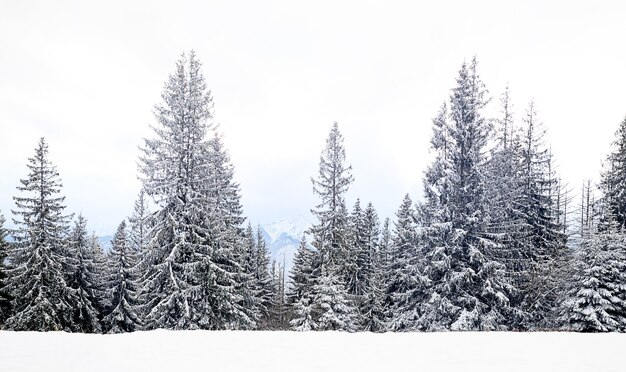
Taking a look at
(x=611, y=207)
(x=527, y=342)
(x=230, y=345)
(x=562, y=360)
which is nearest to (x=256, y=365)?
→ (x=230, y=345)

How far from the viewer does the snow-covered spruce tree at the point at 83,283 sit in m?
25.9

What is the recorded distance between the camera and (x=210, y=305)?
1792 cm

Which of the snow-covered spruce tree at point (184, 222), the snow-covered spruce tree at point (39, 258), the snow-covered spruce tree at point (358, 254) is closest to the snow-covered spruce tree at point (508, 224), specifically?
the snow-covered spruce tree at point (358, 254)

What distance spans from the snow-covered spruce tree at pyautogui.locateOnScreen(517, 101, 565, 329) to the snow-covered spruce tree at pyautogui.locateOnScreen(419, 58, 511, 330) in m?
2.50

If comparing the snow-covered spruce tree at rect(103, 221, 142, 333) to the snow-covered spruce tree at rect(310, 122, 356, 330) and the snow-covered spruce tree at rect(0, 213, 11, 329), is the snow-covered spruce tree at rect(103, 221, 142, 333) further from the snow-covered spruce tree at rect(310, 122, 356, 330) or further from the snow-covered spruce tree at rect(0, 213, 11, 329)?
the snow-covered spruce tree at rect(310, 122, 356, 330)

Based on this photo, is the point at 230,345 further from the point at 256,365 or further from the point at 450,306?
the point at 450,306

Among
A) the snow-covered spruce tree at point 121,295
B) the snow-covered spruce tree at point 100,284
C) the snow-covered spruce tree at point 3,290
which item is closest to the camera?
the snow-covered spruce tree at point 3,290

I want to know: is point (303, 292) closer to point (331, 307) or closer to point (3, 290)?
point (331, 307)

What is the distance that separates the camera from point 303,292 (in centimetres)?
2748

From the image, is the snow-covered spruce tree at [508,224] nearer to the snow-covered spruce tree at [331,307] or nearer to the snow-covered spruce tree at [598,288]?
the snow-covered spruce tree at [598,288]

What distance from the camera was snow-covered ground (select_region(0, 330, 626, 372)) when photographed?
5.88m

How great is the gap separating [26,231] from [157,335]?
66.0ft

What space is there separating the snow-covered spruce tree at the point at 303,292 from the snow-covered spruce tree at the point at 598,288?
12.9 m

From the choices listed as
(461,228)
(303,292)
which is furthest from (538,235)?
(303,292)
